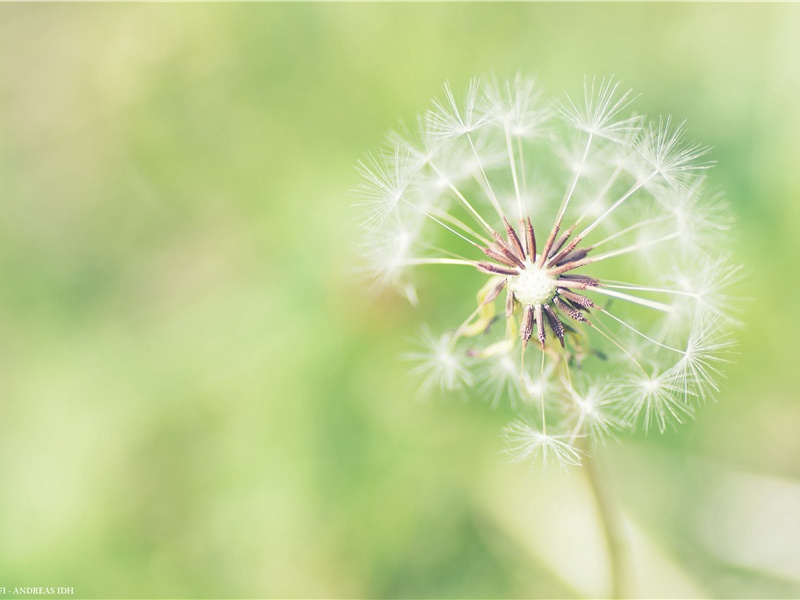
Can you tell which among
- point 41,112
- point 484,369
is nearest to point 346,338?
point 484,369

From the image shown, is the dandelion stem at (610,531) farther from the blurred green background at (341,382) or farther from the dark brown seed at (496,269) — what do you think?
the blurred green background at (341,382)

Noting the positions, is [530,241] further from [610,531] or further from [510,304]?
[610,531]

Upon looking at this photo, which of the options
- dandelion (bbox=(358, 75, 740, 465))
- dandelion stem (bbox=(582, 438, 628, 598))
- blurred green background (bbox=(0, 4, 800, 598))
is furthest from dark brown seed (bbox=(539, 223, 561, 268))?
blurred green background (bbox=(0, 4, 800, 598))

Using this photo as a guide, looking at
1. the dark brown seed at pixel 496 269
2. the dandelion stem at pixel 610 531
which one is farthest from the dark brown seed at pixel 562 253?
the dandelion stem at pixel 610 531

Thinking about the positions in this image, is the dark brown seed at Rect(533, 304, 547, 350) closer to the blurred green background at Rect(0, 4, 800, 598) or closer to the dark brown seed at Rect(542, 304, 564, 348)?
the dark brown seed at Rect(542, 304, 564, 348)

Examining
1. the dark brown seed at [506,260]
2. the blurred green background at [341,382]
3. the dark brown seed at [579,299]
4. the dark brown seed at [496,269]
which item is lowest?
the dark brown seed at [579,299]

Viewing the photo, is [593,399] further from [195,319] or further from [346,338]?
[195,319]

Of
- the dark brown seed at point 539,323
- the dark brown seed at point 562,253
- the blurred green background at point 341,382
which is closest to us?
the dark brown seed at point 539,323
